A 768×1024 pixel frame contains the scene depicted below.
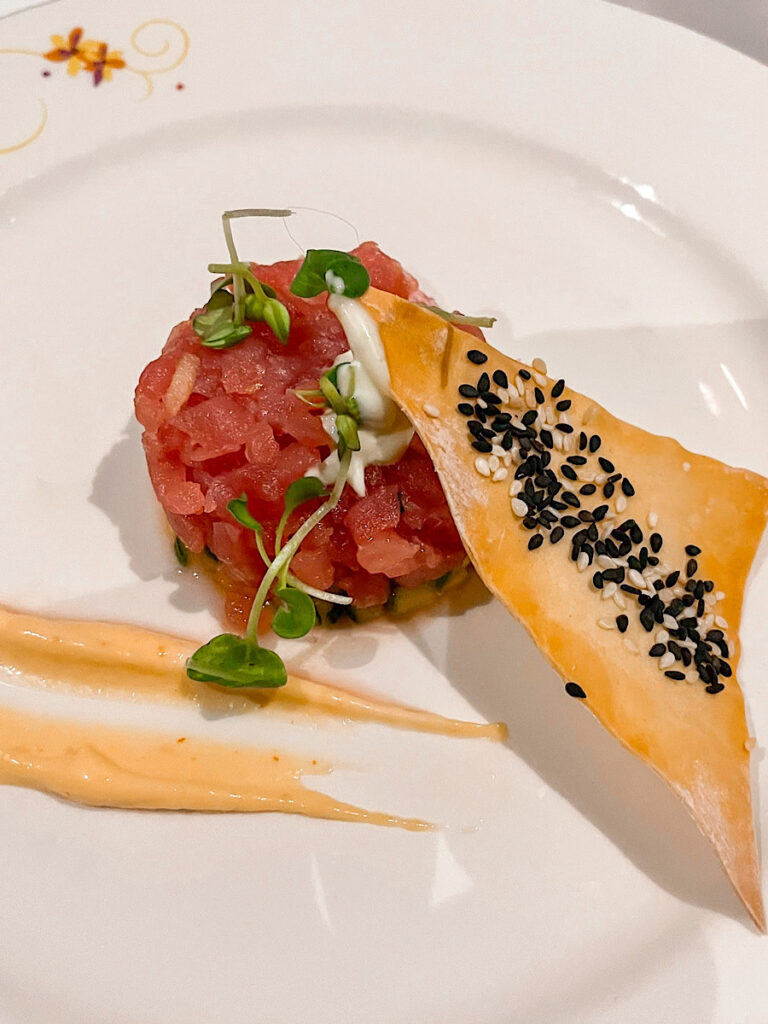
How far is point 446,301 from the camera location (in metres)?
3.38

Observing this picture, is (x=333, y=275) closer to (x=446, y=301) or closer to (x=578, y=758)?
(x=446, y=301)

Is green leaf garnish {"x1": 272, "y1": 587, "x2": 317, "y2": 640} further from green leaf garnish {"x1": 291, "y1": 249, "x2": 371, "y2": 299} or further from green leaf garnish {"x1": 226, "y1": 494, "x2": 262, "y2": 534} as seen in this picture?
green leaf garnish {"x1": 291, "y1": 249, "x2": 371, "y2": 299}

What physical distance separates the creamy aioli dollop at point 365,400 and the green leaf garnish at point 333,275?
0.09 feet

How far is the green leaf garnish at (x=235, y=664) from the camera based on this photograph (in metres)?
2.51

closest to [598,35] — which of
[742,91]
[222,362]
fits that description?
[742,91]

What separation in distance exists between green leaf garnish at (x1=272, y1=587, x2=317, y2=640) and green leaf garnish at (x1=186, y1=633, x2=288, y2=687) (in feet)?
0.27

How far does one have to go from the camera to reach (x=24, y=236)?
337 centimetres

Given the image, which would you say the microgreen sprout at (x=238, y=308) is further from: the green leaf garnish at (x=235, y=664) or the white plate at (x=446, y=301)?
the green leaf garnish at (x=235, y=664)

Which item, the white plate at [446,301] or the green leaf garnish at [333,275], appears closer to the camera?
the white plate at [446,301]

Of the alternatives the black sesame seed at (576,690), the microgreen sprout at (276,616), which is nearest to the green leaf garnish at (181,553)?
the microgreen sprout at (276,616)

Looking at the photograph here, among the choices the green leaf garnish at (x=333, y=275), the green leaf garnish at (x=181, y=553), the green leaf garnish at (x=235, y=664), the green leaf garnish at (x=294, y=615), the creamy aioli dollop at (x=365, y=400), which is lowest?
the green leaf garnish at (x=235, y=664)

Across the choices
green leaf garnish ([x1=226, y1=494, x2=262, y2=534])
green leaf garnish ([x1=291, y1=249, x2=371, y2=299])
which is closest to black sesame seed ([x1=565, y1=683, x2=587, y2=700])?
green leaf garnish ([x1=226, y1=494, x2=262, y2=534])

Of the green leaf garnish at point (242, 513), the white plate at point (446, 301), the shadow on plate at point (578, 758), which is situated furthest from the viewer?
the green leaf garnish at point (242, 513)

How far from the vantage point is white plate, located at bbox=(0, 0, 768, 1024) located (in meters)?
2.21
